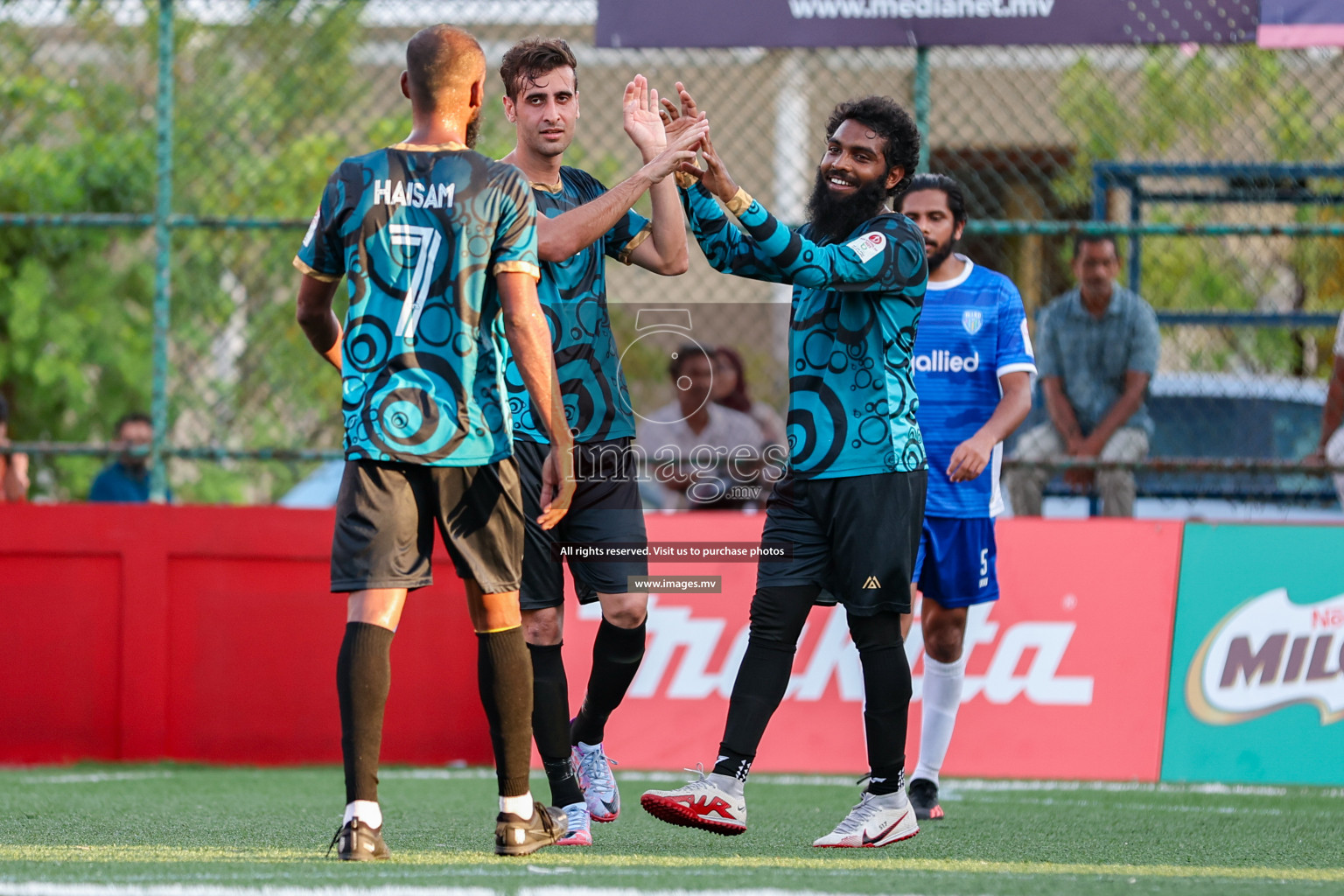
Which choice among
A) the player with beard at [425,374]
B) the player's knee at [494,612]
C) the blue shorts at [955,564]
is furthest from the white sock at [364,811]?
the blue shorts at [955,564]

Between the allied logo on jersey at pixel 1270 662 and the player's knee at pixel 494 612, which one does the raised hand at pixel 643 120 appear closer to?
the player's knee at pixel 494 612

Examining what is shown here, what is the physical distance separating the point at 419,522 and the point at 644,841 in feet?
4.26

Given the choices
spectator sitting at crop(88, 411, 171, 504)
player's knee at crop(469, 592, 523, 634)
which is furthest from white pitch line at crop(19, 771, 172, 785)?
player's knee at crop(469, 592, 523, 634)

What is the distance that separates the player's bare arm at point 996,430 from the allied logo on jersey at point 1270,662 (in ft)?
5.68

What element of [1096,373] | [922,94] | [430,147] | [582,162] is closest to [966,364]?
[922,94]

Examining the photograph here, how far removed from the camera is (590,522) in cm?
443

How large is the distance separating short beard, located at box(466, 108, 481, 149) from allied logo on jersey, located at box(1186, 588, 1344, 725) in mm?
4013

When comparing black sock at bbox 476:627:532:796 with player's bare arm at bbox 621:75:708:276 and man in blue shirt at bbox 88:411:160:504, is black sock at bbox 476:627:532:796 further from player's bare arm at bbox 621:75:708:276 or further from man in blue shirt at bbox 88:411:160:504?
man in blue shirt at bbox 88:411:160:504

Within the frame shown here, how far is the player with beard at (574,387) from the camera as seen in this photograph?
4324 mm

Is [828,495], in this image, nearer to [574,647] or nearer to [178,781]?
[574,647]

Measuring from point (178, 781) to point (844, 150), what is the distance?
3.77 metres

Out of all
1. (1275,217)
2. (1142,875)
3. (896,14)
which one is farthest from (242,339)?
(1275,217)

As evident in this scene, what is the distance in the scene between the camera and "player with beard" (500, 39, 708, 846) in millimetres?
4324

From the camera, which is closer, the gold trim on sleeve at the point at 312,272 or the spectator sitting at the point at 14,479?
the gold trim on sleeve at the point at 312,272
